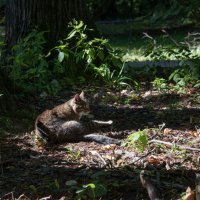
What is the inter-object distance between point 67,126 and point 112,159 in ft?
3.36

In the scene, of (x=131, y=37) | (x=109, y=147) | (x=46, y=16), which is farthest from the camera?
(x=131, y=37)

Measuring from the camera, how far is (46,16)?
9.55 metres

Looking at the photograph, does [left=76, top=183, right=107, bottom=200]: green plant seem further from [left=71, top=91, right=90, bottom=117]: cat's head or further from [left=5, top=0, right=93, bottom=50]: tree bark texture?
[left=5, top=0, right=93, bottom=50]: tree bark texture

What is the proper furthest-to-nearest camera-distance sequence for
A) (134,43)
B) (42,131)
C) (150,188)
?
(134,43) < (42,131) < (150,188)

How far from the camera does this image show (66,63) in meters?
9.09

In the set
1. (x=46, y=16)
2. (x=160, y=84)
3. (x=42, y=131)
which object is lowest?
(x=160, y=84)

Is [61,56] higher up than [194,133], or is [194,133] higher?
[61,56]

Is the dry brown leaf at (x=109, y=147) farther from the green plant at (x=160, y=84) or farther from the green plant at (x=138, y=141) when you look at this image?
the green plant at (x=160, y=84)

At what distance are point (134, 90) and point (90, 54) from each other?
0.83 metres

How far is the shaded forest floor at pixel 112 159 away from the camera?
440cm

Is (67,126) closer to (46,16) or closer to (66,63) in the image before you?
(66,63)

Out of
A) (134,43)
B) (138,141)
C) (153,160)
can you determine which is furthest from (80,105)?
(134,43)

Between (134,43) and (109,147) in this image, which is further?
(134,43)

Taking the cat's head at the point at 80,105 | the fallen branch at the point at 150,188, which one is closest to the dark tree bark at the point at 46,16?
the cat's head at the point at 80,105
